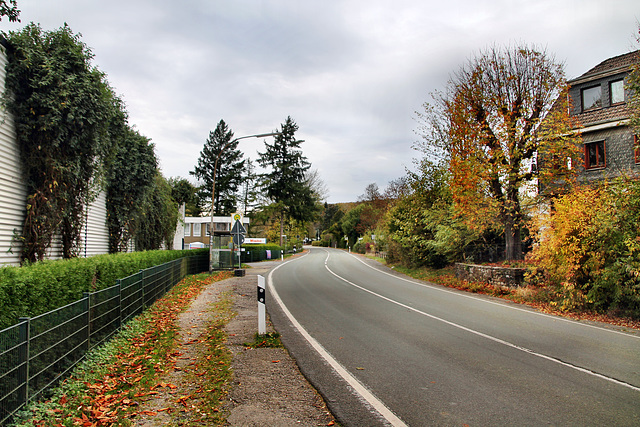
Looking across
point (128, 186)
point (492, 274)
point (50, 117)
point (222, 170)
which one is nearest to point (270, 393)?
point (50, 117)

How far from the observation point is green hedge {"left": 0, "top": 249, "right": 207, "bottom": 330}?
5.17 m

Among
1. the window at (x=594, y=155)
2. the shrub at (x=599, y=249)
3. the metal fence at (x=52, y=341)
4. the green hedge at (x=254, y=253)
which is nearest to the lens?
the metal fence at (x=52, y=341)

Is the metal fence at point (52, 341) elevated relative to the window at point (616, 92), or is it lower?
lower

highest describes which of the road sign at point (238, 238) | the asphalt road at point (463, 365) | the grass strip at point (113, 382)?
the road sign at point (238, 238)

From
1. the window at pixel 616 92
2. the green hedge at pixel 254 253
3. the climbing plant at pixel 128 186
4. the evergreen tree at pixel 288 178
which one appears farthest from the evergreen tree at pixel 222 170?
the window at pixel 616 92

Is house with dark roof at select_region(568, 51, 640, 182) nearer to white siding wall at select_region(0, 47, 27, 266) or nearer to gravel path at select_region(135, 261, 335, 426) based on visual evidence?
gravel path at select_region(135, 261, 335, 426)

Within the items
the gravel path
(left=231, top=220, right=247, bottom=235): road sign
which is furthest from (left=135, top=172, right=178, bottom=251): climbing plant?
the gravel path

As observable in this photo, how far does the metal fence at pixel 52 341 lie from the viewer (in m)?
4.01

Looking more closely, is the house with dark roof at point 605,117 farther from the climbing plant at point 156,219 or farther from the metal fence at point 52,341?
the metal fence at point 52,341

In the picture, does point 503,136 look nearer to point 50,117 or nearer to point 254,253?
point 50,117

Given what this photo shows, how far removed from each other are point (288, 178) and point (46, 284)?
5427 cm

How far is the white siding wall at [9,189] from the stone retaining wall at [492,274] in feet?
51.2

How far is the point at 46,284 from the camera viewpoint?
19.7ft

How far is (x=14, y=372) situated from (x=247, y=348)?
11.7 ft
